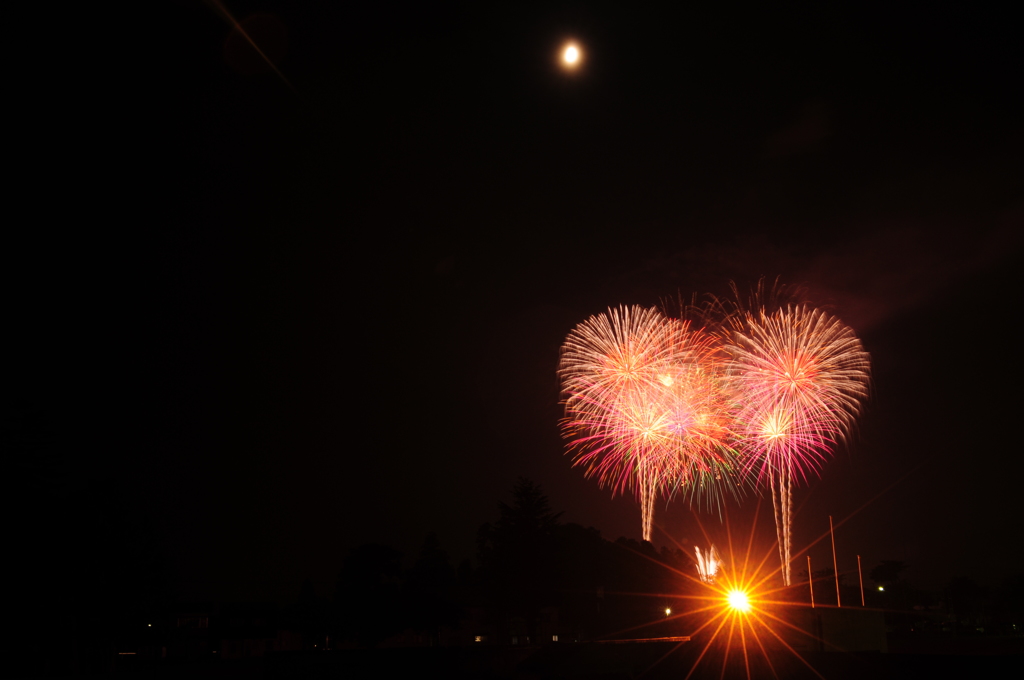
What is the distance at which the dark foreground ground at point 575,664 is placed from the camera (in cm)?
2628

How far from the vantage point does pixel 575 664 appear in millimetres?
38000

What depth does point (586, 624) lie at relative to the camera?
232 feet

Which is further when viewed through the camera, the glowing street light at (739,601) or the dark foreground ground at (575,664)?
the glowing street light at (739,601)

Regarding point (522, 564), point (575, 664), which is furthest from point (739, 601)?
point (522, 564)

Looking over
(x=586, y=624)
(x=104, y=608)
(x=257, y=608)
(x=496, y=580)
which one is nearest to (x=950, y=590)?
(x=586, y=624)

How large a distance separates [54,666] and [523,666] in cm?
2807

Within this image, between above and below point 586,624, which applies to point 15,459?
above

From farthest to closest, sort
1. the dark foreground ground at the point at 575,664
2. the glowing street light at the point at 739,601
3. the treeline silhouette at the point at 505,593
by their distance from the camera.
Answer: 1. the treeline silhouette at the point at 505,593
2. the glowing street light at the point at 739,601
3. the dark foreground ground at the point at 575,664

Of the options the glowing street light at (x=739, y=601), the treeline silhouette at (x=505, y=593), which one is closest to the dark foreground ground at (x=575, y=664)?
the glowing street light at (x=739, y=601)

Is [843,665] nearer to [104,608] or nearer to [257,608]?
[104,608]

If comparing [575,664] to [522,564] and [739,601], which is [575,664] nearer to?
[739,601]

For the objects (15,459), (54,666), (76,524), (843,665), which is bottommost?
(54,666)

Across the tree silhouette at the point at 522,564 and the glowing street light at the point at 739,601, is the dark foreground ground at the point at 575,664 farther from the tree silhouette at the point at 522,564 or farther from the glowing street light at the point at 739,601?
the tree silhouette at the point at 522,564

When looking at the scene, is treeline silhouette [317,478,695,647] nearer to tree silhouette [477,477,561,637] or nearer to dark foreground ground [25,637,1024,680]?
tree silhouette [477,477,561,637]
